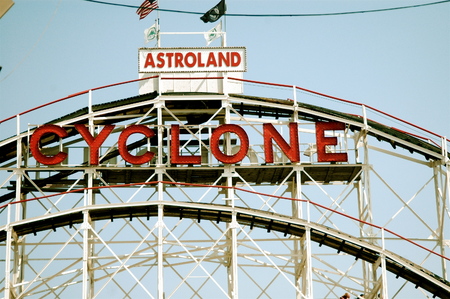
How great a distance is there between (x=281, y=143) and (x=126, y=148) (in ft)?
25.6

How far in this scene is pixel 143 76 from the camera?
5925cm

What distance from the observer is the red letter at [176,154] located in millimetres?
55909

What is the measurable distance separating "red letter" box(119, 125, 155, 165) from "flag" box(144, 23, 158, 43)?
6.16 metres

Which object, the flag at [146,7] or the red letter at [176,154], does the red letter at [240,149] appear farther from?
the flag at [146,7]

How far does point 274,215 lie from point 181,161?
7338mm

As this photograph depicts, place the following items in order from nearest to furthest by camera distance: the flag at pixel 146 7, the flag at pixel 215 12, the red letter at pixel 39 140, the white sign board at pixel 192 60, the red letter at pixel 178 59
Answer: the red letter at pixel 39 140, the white sign board at pixel 192 60, the red letter at pixel 178 59, the flag at pixel 215 12, the flag at pixel 146 7

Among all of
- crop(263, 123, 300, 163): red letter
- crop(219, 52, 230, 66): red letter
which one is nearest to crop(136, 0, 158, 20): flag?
crop(219, 52, 230, 66): red letter

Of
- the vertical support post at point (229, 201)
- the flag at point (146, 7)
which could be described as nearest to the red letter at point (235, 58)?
the vertical support post at point (229, 201)

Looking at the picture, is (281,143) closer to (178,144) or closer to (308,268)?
(178,144)

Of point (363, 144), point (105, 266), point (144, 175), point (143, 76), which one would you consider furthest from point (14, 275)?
point (363, 144)

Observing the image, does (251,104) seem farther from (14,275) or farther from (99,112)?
(14,275)

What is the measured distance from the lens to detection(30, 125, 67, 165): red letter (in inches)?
2184

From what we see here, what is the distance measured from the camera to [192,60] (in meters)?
58.3

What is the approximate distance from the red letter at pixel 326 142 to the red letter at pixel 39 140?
41.9 feet
